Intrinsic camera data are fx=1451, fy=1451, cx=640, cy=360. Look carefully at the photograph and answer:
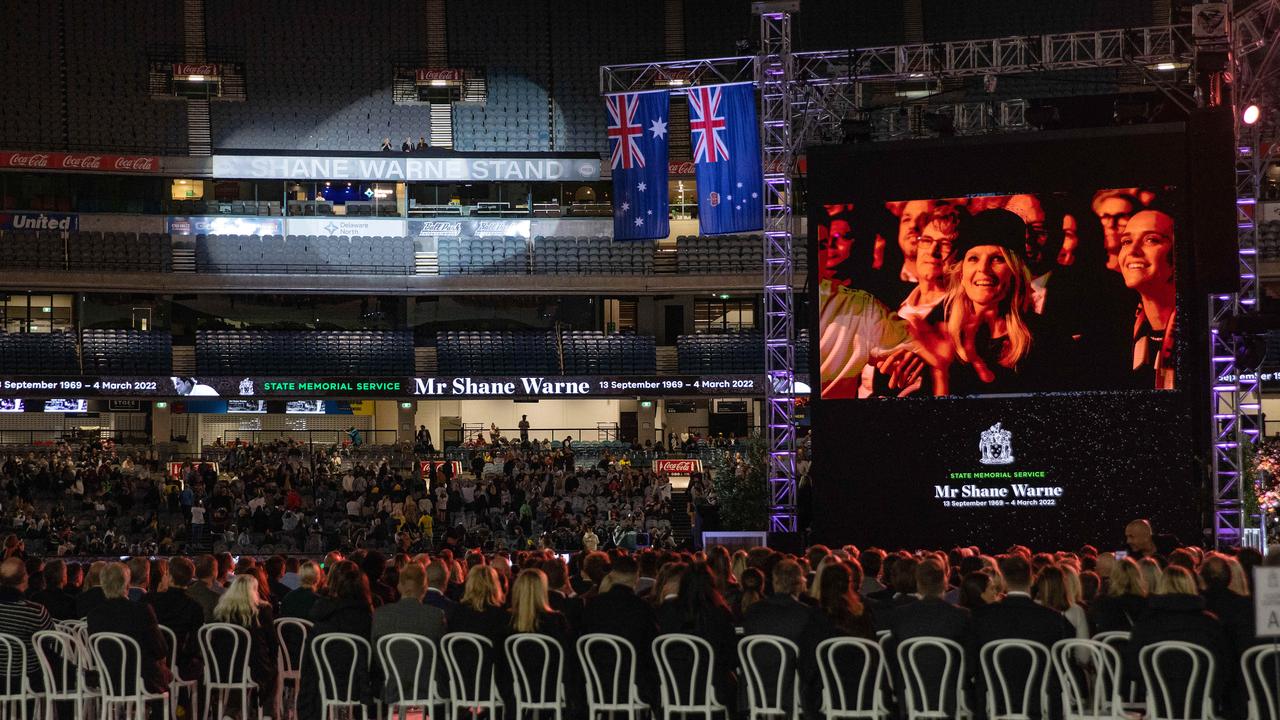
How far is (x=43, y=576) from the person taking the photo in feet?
37.4

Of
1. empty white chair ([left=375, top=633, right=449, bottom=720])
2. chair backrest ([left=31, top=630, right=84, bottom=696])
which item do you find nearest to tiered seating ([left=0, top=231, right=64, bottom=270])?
chair backrest ([left=31, top=630, right=84, bottom=696])

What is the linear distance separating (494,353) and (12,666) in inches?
1068

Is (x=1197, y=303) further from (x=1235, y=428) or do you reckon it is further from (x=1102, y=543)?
(x=1102, y=543)

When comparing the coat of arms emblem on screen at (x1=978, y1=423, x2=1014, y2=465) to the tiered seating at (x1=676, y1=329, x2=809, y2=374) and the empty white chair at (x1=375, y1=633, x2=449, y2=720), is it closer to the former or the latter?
the empty white chair at (x1=375, y1=633, x2=449, y2=720)

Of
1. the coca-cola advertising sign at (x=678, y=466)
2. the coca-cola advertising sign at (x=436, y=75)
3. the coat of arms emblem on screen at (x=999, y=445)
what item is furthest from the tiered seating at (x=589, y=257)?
the coat of arms emblem on screen at (x=999, y=445)

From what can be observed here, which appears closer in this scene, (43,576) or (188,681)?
(188,681)

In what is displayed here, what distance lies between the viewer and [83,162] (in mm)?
37656

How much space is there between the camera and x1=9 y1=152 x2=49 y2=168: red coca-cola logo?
37.3 meters

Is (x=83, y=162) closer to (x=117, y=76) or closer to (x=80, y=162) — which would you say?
(x=80, y=162)

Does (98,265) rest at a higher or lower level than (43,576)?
higher

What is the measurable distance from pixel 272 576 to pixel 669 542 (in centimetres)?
1409

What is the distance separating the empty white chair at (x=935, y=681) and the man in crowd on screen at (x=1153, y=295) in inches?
459

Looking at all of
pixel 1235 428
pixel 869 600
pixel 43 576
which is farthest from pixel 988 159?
pixel 43 576

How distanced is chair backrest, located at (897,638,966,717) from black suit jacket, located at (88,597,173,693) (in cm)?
480
